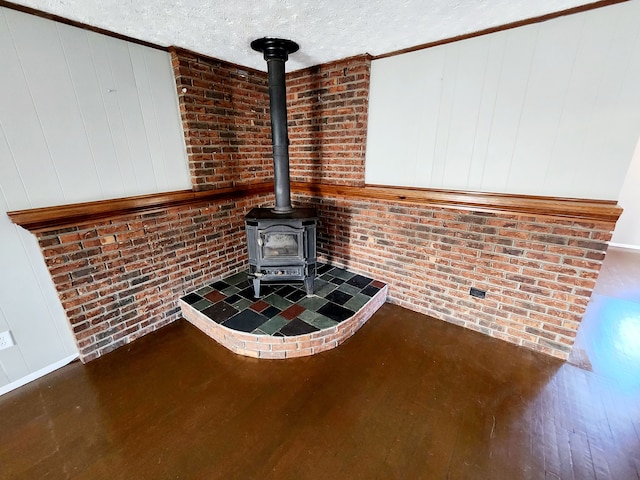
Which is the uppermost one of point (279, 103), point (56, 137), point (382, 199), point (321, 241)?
point (279, 103)

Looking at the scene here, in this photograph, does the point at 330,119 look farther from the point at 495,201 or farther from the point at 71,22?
the point at 71,22

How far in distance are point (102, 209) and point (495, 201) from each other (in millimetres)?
2833

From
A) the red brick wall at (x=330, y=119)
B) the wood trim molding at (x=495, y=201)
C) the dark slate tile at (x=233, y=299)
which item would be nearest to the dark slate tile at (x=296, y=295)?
the dark slate tile at (x=233, y=299)

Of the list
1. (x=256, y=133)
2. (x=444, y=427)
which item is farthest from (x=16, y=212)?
(x=444, y=427)

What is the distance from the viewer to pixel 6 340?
68.2 inches

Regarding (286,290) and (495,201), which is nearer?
(495,201)

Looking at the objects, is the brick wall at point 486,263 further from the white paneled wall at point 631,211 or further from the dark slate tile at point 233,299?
the white paneled wall at point 631,211

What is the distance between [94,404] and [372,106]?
301cm

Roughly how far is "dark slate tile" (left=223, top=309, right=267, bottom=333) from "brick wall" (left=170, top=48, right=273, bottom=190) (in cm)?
120

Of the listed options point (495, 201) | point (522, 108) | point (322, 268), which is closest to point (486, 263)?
point (495, 201)

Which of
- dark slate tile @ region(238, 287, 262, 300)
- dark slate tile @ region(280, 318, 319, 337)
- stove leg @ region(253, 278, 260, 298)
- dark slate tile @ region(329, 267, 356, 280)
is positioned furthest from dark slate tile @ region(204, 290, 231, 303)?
dark slate tile @ region(329, 267, 356, 280)

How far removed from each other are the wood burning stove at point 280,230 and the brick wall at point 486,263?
0.69 metres

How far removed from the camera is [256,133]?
9.31 feet

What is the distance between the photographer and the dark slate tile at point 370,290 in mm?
2559
